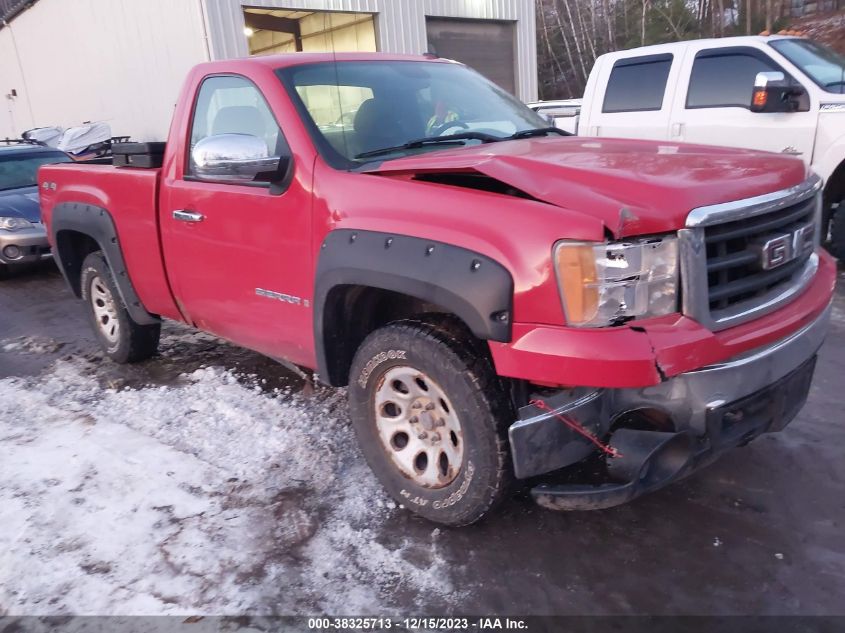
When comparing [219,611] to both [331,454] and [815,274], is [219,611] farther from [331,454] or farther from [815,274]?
[815,274]

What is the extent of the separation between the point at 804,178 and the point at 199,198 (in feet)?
9.25

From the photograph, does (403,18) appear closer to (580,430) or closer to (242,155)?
(242,155)

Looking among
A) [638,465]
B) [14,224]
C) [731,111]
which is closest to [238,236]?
[638,465]

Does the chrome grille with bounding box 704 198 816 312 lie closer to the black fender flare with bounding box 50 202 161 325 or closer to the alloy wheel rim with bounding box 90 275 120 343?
the black fender flare with bounding box 50 202 161 325

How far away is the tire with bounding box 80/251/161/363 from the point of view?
488 cm

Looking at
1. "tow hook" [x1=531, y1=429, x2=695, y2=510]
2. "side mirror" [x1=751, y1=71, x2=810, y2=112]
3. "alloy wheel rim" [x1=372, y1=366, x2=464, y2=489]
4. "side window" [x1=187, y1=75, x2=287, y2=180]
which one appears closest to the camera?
"tow hook" [x1=531, y1=429, x2=695, y2=510]

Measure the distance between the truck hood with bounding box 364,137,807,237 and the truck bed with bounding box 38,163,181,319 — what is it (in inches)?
69.7

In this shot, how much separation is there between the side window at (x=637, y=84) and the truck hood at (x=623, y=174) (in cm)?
445

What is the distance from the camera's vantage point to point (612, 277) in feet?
7.23

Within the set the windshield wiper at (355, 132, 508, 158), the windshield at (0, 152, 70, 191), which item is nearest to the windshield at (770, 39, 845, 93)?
the windshield wiper at (355, 132, 508, 158)

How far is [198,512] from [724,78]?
615 centimetres

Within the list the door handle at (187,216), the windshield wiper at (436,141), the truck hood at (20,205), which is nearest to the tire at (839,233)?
the windshield wiper at (436,141)

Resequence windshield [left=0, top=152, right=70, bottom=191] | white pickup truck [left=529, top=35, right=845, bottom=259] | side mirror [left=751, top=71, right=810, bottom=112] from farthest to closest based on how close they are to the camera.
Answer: windshield [left=0, top=152, right=70, bottom=191] < white pickup truck [left=529, top=35, right=845, bottom=259] < side mirror [left=751, top=71, right=810, bottom=112]

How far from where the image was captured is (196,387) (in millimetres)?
4484
